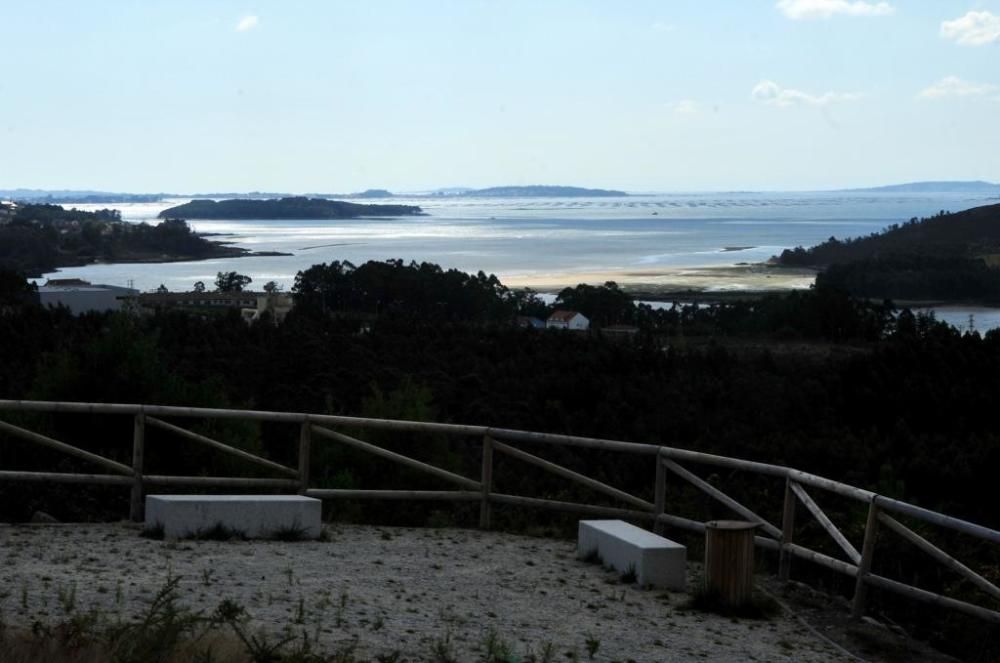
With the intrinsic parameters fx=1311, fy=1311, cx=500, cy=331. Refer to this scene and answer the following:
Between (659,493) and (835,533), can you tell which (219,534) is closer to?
(659,493)

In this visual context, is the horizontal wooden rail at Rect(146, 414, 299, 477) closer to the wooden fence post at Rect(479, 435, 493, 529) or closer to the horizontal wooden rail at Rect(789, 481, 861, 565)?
the wooden fence post at Rect(479, 435, 493, 529)

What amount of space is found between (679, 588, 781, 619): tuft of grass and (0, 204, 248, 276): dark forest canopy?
377 feet

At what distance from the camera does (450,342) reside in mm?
45875

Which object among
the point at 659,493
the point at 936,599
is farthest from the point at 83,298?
the point at 936,599

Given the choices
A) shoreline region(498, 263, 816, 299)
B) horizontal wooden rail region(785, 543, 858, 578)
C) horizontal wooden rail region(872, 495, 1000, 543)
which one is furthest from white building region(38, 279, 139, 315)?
horizontal wooden rail region(872, 495, 1000, 543)

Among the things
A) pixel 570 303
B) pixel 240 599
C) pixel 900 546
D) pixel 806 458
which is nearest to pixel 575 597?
pixel 240 599

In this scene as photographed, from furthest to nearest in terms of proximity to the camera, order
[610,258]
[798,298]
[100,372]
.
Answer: [610,258] → [798,298] → [100,372]

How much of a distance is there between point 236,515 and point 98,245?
140 metres

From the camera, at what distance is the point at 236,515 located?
863cm

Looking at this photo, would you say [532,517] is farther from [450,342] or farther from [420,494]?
[450,342]

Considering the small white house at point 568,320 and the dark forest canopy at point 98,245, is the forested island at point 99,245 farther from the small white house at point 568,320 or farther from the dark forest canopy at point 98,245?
the small white house at point 568,320

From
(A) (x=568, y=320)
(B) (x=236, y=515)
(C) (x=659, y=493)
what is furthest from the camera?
(A) (x=568, y=320)

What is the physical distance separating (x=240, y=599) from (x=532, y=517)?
394 centimetres

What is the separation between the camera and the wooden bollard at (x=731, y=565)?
7562 millimetres
